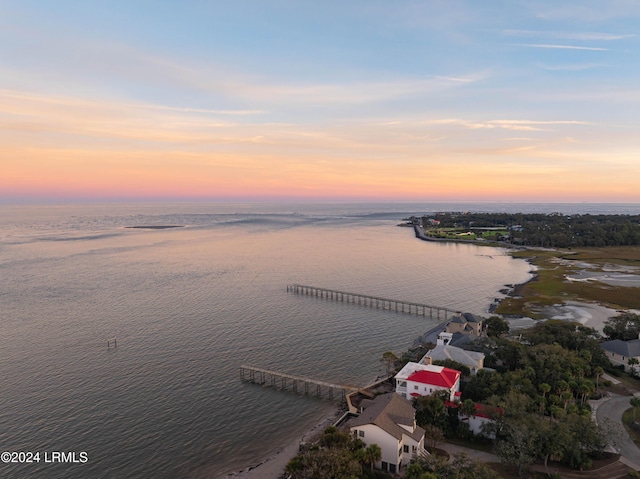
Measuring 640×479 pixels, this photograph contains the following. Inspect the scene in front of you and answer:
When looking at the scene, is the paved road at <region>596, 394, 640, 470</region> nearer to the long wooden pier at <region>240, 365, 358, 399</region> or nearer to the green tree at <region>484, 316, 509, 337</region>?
the green tree at <region>484, 316, 509, 337</region>

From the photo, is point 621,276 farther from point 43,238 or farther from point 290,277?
point 43,238

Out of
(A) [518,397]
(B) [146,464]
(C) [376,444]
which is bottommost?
(B) [146,464]

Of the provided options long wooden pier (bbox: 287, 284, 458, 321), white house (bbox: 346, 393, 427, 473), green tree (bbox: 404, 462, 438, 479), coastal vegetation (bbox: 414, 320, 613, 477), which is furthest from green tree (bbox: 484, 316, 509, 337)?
green tree (bbox: 404, 462, 438, 479)

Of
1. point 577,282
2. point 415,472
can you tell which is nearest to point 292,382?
point 415,472

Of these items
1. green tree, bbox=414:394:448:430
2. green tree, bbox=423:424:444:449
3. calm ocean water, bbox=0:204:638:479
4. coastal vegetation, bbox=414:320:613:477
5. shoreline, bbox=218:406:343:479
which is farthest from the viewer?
calm ocean water, bbox=0:204:638:479

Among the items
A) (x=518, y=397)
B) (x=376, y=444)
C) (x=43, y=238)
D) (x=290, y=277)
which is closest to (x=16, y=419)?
(x=376, y=444)

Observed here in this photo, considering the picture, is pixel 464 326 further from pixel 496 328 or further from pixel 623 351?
pixel 623 351

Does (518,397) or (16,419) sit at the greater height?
(518,397)
